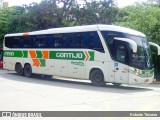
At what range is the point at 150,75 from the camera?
52.7ft

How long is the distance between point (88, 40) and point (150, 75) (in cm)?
383

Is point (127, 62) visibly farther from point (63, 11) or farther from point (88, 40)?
point (63, 11)

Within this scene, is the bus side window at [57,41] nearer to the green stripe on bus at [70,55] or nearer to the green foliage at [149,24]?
the green stripe on bus at [70,55]

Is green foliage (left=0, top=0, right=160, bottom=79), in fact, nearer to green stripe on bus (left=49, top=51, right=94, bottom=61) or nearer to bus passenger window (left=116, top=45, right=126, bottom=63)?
green stripe on bus (left=49, top=51, right=94, bottom=61)

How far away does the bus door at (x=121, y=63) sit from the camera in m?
15.5

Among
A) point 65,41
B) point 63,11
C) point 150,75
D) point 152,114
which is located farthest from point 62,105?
point 63,11

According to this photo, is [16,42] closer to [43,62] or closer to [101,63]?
[43,62]

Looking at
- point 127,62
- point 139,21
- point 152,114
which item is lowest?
point 152,114

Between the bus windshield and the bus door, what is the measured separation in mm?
411

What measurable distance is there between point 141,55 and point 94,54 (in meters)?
2.54

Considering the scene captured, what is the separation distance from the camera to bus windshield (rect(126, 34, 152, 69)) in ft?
50.9

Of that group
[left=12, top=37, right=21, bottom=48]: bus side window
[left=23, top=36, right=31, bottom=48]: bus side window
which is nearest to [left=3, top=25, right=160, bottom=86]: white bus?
[left=23, top=36, right=31, bottom=48]: bus side window

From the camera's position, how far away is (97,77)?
55.2ft

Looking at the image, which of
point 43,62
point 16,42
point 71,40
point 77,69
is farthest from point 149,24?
point 16,42
